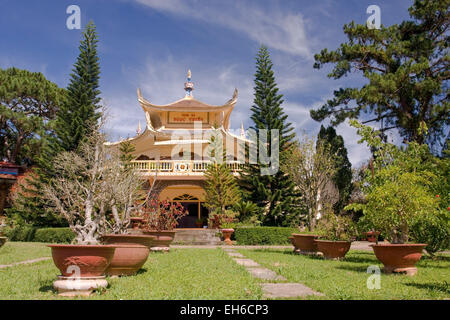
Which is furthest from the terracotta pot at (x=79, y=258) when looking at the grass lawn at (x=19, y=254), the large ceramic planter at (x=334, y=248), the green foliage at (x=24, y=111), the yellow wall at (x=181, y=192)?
the green foliage at (x=24, y=111)

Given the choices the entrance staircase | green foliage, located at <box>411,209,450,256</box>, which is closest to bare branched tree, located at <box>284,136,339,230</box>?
green foliage, located at <box>411,209,450,256</box>

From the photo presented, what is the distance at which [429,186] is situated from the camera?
789cm

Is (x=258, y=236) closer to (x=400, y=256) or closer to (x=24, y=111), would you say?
(x=400, y=256)

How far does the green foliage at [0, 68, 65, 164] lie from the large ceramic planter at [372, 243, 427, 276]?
2300 centimetres

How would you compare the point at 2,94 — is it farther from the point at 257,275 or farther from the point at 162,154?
the point at 257,275

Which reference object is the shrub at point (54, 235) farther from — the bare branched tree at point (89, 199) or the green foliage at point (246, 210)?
the green foliage at point (246, 210)

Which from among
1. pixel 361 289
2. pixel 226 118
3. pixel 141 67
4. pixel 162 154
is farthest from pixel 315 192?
pixel 226 118

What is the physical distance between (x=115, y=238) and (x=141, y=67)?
598 cm

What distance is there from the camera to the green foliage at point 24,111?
24359mm

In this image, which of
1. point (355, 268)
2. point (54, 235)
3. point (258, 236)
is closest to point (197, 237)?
point (258, 236)

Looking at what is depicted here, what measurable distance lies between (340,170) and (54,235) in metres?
13.7

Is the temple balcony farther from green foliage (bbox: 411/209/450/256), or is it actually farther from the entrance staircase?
green foliage (bbox: 411/209/450/256)

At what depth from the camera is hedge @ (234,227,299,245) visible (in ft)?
47.1

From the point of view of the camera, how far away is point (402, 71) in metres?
13.6
